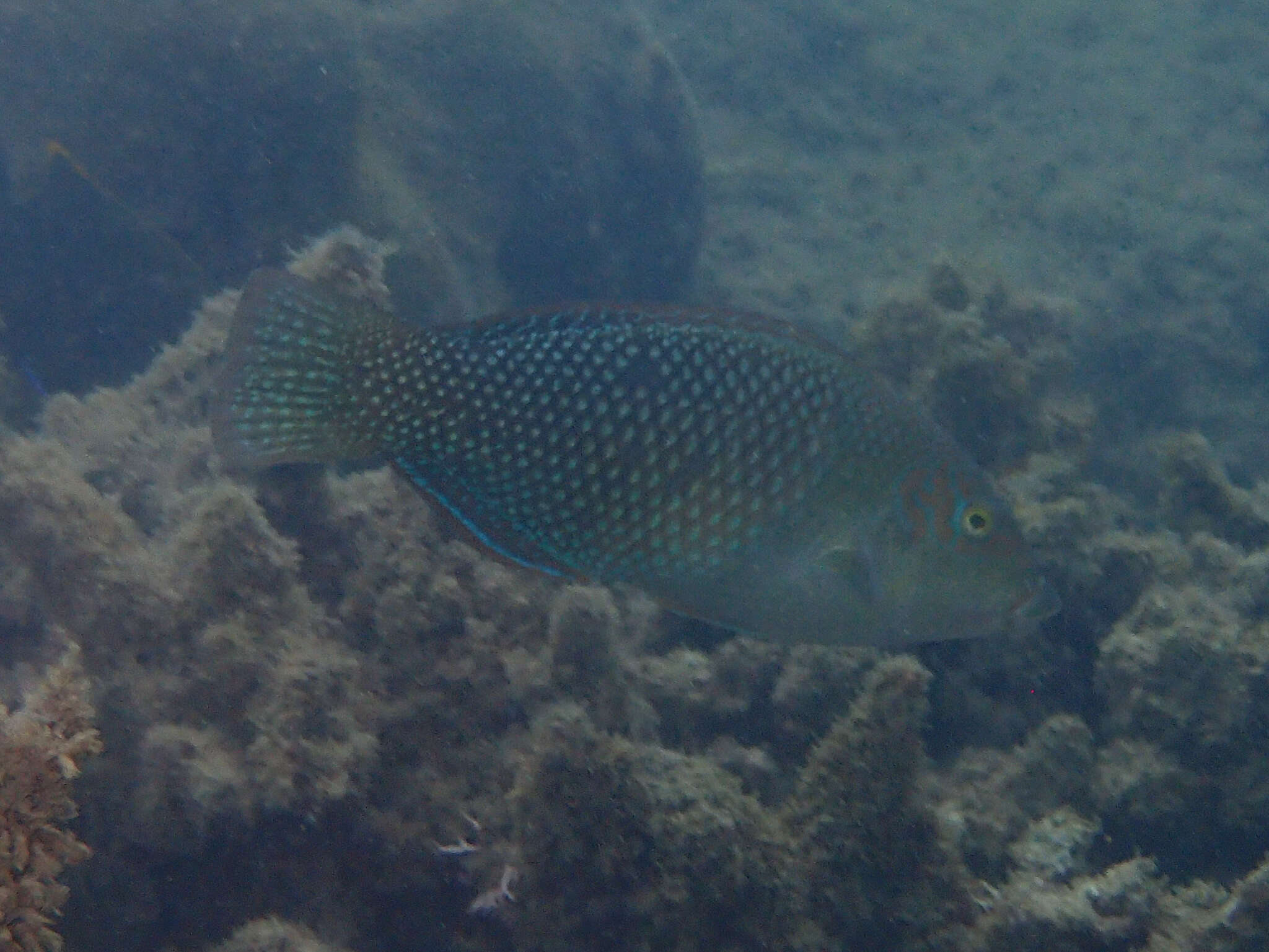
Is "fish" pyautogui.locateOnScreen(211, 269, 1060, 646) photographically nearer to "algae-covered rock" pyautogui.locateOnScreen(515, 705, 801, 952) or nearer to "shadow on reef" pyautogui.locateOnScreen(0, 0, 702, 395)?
"algae-covered rock" pyautogui.locateOnScreen(515, 705, 801, 952)

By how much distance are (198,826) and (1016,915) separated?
9.76 feet

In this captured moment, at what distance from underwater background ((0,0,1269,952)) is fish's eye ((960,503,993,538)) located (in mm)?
529

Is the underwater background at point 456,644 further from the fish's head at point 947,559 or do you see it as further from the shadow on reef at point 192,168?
the fish's head at point 947,559

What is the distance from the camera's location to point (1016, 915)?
3.07m

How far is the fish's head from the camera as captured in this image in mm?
2742

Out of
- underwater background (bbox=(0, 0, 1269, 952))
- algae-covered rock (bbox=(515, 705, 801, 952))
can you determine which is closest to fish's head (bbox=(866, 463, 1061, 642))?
underwater background (bbox=(0, 0, 1269, 952))

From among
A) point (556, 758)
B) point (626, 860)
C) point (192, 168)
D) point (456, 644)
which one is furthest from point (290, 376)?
point (192, 168)

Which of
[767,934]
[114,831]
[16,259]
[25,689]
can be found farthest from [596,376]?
[16,259]

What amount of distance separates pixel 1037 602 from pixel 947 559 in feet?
1.14

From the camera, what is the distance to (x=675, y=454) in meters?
2.64

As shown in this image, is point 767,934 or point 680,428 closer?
point 680,428

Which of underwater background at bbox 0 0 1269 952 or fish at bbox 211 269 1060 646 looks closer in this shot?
fish at bbox 211 269 1060 646

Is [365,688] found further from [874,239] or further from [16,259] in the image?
[874,239]

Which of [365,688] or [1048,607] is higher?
[1048,607]
